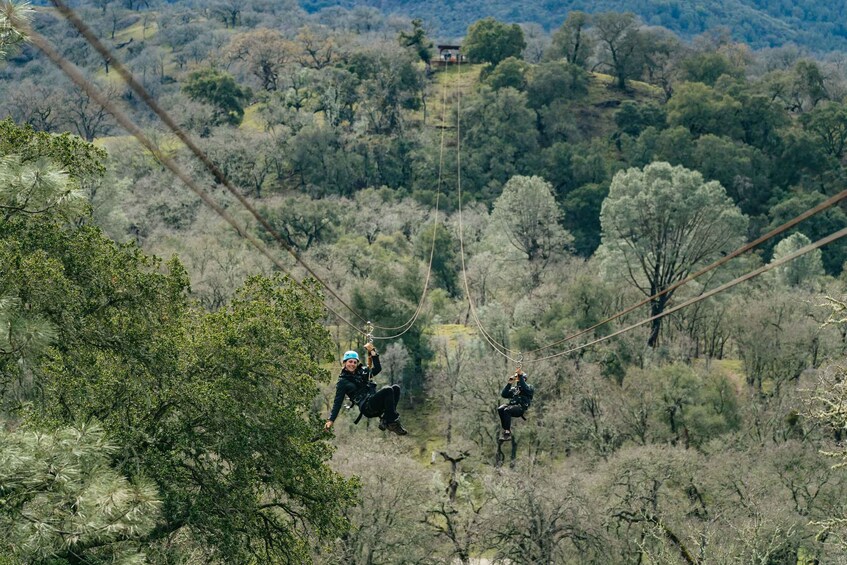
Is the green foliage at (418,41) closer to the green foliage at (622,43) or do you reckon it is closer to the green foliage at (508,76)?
the green foliage at (508,76)

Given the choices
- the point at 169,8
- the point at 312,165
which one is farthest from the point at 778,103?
the point at 169,8

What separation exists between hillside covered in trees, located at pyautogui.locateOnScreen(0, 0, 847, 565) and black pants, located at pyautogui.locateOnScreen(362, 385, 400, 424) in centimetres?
85

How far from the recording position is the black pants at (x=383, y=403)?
16359mm

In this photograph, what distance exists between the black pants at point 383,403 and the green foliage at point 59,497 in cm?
525

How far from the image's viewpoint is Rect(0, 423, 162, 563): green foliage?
10859 millimetres

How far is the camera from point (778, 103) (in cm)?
9700

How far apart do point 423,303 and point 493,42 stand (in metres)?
67.7

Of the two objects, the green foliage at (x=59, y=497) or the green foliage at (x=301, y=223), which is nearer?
the green foliage at (x=59, y=497)

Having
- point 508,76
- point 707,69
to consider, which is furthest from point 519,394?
point 707,69

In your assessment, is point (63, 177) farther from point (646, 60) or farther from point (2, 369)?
point (646, 60)

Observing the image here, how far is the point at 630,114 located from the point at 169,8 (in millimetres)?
115815

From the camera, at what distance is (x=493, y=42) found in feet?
388

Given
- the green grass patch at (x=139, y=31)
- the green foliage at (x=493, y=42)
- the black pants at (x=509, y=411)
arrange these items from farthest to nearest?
the green grass patch at (x=139, y=31) < the green foliage at (x=493, y=42) < the black pants at (x=509, y=411)

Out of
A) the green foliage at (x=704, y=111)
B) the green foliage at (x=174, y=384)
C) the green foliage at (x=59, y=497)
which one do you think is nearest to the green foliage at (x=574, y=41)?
the green foliage at (x=704, y=111)
